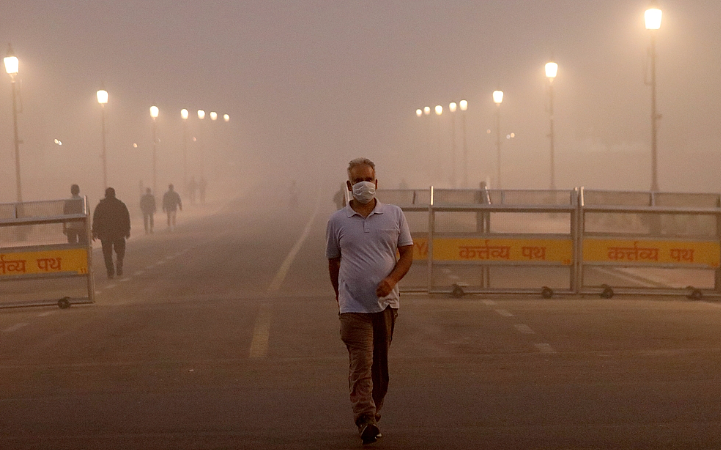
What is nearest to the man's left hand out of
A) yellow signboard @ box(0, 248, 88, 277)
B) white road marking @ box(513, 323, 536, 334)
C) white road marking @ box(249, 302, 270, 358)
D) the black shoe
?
the black shoe

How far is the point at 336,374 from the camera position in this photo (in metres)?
10.3

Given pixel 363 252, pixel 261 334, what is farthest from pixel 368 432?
pixel 261 334

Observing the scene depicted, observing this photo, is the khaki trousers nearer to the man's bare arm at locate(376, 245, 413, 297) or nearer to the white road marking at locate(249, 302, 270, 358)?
the man's bare arm at locate(376, 245, 413, 297)

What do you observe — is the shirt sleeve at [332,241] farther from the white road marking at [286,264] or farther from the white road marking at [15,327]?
the white road marking at [286,264]

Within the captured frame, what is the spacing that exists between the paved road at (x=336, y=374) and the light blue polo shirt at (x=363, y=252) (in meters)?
0.91

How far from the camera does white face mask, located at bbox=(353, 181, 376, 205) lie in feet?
24.8

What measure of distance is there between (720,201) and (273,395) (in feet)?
32.2

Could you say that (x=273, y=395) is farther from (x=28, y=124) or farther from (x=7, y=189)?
(x=28, y=124)

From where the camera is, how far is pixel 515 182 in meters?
89.1

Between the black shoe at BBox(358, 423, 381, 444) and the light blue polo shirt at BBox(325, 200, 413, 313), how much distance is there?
2.44 feet

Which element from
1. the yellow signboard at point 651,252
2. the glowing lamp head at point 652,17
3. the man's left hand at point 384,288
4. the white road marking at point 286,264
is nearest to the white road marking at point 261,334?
the white road marking at point 286,264

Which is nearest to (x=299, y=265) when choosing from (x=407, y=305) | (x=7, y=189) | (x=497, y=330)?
(x=407, y=305)

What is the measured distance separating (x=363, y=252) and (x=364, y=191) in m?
0.41

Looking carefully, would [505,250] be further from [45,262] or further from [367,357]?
[367,357]
